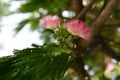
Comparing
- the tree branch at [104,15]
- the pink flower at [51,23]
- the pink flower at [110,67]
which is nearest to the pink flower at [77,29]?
the pink flower at [51,23]

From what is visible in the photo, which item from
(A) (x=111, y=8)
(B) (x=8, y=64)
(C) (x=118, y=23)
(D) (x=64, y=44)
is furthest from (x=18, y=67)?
(C) (x=118, y=23)

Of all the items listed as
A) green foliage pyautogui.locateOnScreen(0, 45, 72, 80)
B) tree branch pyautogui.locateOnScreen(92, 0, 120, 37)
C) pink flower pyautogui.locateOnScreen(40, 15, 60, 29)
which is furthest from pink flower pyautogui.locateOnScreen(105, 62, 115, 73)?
green foliage pyautogui.locateOnScreen(0, 45, 72, 80)

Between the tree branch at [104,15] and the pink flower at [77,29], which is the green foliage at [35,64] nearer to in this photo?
the pink flower at [77,29]

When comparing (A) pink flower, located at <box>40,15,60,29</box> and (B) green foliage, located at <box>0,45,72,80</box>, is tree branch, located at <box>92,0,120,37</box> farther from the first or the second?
(B) green foliage, located at <box>0,45,72,80</box>

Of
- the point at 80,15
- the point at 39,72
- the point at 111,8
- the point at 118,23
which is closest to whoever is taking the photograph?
the point at 39,72

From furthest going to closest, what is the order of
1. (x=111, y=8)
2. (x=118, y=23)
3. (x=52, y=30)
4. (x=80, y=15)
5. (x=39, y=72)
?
(x=118, y=23) < (x=80, y=15) < (x=111, y=8) < (x=52, y=30) < (x=39, y=72)

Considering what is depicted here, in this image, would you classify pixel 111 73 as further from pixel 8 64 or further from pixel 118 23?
pixel 8 64
